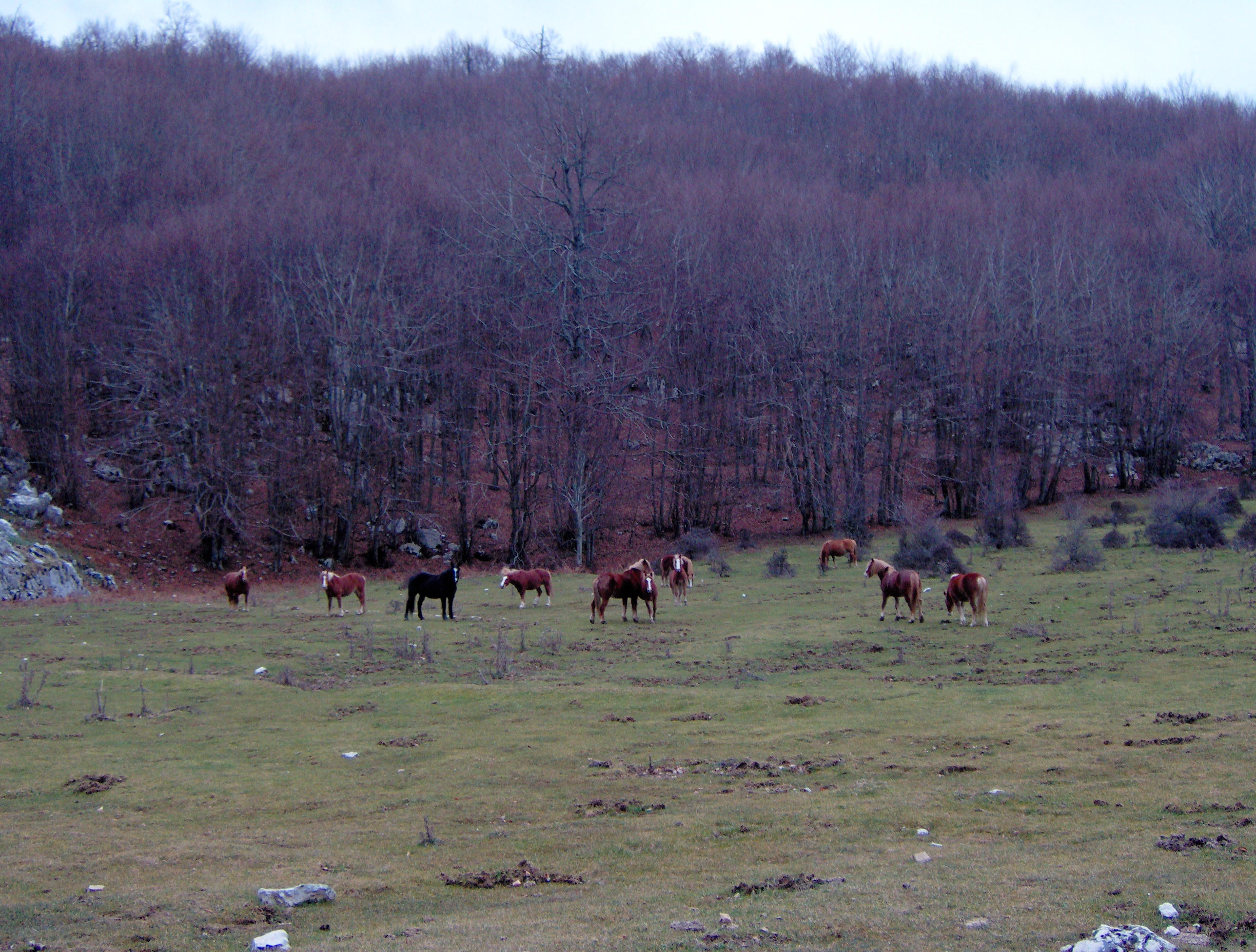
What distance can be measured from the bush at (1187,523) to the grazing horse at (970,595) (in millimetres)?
13552

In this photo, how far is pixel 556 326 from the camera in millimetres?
47781

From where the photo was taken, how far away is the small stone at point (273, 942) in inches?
277

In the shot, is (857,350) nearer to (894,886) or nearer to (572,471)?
(572,471)

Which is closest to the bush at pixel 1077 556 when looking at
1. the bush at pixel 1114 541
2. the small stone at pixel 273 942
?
the bush at pixel 1114 541

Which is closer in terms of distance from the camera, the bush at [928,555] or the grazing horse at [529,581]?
the grazing horse at [529,581]

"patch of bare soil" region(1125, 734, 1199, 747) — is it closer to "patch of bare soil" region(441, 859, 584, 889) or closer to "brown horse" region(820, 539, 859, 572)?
"patch of bare soil" region(441, 859, 584, 889)

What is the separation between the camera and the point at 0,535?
3425 cm

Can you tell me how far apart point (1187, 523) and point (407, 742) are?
91.4ft

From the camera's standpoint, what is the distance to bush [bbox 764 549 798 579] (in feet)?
116

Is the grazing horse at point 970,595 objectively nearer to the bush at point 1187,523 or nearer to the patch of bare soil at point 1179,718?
the patch of bare soil at point 1179,718

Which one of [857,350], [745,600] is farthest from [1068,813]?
[857,350]

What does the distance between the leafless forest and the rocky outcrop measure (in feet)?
24.0

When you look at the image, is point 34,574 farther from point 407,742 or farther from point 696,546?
point 407,742

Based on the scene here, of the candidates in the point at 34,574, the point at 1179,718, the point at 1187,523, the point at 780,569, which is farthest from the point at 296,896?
the point at 1187,523
